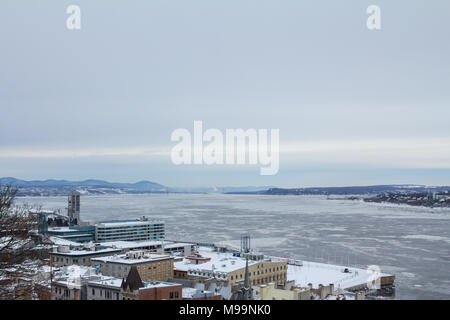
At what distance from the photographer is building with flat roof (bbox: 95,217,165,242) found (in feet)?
71.4

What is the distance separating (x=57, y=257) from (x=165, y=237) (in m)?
9.90

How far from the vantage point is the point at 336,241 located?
18516 millimetres

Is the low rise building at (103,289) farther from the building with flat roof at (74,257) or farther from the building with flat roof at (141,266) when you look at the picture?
the building with flat roof at (74,257)

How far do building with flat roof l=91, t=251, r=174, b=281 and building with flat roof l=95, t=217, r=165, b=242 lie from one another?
11354 mm

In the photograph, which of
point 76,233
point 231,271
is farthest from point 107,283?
point 76,233

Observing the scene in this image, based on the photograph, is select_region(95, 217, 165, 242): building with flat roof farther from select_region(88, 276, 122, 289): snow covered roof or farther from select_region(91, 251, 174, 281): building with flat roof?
select_region(88, 276, 122, 289): snow covered roof

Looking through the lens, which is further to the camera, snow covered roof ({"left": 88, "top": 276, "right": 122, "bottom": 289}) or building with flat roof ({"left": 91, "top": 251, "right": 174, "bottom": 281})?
building with flat roof ({"left": 91, "top": 251, "right": 174, "bottom": 281})

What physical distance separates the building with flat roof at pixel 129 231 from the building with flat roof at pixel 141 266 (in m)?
11.4

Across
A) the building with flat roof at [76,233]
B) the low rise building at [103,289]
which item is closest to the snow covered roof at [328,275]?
the low rise building at [103,289]

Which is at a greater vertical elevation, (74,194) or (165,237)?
(74,194)

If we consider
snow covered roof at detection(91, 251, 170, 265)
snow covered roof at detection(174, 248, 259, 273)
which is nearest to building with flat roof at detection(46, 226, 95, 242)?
snow covered roof at detection(91, 251, 170, 265)

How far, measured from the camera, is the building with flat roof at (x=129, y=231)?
2175cm
